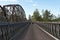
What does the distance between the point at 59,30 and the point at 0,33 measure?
25.7ft

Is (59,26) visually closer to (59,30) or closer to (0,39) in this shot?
(59,30)

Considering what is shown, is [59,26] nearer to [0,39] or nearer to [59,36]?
[59,36]

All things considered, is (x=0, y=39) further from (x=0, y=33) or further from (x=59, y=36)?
(x=59, y=36)

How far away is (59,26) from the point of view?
2217 centimetres

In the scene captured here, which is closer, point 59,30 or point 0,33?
point 0,33

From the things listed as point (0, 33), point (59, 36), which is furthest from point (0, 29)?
point (59, 36)

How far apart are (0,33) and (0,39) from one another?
543 mm

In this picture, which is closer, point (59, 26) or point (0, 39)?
point (0, 39)

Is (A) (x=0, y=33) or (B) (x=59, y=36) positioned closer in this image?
(A) (x=0, y=33)

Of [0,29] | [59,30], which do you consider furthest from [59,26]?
[0,29]

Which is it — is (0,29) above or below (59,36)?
above

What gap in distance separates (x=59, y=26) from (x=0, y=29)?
7811 mm

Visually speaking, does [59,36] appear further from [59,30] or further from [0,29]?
[0,29]

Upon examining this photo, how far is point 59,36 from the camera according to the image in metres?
22.0
